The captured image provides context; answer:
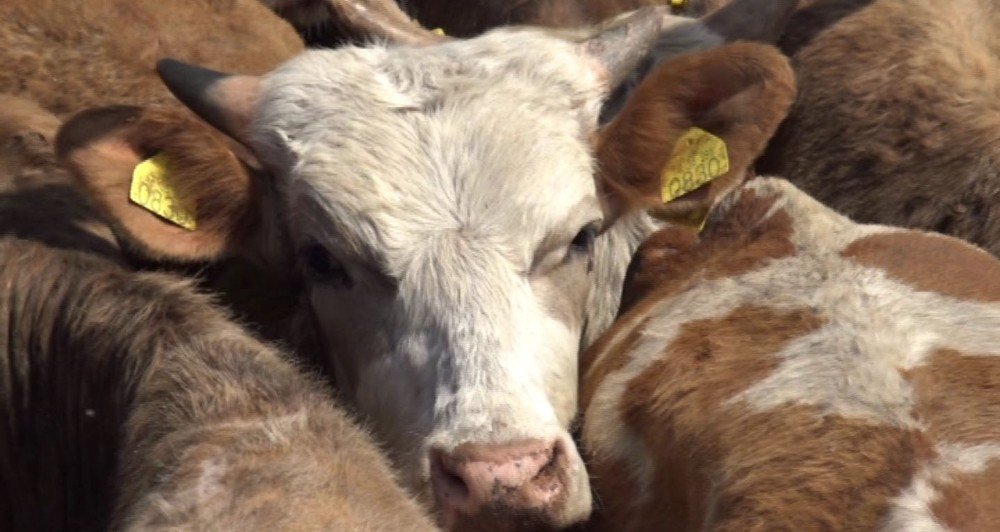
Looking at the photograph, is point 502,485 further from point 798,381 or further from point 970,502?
point 970,502

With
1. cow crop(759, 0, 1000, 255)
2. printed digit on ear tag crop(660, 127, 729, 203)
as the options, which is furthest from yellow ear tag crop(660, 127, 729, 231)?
cow crop(759, 0, 1000, 255)

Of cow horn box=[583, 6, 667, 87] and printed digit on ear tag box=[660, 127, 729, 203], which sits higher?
cow horn box=[583, 6, 667, 87]

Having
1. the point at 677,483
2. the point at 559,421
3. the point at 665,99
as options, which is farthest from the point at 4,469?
the point at 665,99

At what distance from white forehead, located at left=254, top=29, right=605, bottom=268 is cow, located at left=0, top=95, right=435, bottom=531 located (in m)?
0.48

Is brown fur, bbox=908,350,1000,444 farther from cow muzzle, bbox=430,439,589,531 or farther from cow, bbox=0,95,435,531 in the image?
cow, bbox=0,95,435,531

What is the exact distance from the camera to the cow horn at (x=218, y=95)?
458 cm

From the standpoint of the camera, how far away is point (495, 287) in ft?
13.3

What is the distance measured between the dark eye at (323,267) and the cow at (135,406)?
418 mm

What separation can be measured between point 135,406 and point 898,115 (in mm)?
2768

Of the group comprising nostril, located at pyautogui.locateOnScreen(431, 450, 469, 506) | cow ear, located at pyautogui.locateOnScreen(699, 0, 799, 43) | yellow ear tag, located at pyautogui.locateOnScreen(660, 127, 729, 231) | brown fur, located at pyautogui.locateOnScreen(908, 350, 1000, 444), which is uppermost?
cow ear, located at pyautogui.locateOnScreen(699, 0, 799, 43)

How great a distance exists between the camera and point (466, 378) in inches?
152

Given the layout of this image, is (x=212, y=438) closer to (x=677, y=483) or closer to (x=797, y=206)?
(x=677, y=483)

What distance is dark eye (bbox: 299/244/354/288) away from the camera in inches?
170

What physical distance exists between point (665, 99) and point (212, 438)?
6.45 feet
